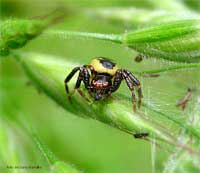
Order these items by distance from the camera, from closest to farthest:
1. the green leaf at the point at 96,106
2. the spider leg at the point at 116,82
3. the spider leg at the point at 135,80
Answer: the green leaf at the point at 96,106 < the spider leg at the point at 135,80 < the spider leg at the point at 116,82

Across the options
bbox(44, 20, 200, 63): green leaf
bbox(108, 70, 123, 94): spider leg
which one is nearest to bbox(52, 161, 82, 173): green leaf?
bbox(108, 70, 123, 94): spider leg

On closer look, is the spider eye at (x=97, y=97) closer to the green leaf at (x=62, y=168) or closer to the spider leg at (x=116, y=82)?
the spider leg at (x=116, y=82)

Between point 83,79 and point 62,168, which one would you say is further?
point 83,79

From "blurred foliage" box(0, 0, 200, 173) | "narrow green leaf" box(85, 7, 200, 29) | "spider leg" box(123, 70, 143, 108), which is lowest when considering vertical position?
"blurred foliage" box(0, 0, 200, 173)

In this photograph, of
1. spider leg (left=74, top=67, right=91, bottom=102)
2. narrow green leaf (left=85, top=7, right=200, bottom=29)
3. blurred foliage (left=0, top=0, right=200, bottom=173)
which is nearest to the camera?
spider leg (left=74, top=67, right=91, bottom=102)

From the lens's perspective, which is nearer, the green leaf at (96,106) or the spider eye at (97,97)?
the green leaf at (96,106)

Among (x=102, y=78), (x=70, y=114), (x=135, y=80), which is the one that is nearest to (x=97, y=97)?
(x=102, y=78)

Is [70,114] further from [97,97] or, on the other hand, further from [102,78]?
[97,97]

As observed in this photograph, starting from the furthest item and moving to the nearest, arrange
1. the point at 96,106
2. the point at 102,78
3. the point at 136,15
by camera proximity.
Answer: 1. the point at 136,15
2. the point at 102,78
3. the point at 96,106

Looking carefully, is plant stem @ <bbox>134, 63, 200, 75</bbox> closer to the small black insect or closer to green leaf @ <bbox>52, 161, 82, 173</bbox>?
the small black insect

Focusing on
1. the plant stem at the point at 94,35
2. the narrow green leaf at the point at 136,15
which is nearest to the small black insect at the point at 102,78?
the plant stem at the point at 94,35
